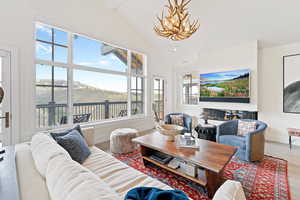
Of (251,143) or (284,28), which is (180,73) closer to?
(284,28)

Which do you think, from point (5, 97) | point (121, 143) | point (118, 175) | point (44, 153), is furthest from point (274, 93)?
point (5, 97)

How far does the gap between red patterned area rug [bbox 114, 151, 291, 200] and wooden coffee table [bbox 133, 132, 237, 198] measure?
0.65 feet

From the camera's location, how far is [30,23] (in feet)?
8.68

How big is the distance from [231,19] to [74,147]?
4131 mm

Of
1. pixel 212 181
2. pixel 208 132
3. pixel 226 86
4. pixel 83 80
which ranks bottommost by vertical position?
pixel 212 181

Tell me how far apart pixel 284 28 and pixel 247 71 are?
44.1 inches

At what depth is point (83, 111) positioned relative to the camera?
3.78 meters

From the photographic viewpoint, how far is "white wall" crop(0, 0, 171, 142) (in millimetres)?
2482

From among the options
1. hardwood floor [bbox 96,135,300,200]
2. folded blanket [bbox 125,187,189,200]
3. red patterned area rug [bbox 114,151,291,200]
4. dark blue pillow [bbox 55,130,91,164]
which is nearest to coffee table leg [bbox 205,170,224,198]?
red patterned area rug [bbox 114,151,291,200]

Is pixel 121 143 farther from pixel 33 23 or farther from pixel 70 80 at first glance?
pixel 33 23

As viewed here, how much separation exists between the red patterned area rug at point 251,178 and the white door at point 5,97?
2007mm

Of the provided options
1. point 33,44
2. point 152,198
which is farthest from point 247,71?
point 33,44

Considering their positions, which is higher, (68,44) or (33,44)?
(68,44)

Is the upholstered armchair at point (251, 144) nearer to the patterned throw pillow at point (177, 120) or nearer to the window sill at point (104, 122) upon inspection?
the patterned throw pillow at point (177, 120)
